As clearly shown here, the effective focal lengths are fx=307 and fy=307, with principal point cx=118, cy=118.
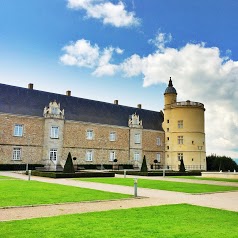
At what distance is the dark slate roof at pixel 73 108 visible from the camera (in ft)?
127

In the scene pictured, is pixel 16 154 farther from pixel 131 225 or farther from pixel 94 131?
pixel 131 225

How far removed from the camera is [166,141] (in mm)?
51750

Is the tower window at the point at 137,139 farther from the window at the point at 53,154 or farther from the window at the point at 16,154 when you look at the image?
the window at the point at 16,154

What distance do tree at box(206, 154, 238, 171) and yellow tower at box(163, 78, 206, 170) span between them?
6.84 metres

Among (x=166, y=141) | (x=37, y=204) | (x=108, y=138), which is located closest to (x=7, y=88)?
(x=108, y=138)

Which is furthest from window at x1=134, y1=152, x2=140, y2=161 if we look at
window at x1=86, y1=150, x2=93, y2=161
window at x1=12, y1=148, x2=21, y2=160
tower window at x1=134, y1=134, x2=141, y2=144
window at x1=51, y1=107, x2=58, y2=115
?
window at x1=12, y1=148, x2=21, y2=160

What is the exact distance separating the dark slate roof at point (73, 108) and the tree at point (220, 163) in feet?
39.2

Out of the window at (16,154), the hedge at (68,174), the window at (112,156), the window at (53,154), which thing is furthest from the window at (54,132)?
the hedge at (68,174)

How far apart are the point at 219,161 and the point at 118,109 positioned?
2101 cm

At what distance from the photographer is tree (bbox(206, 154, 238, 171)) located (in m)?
54.9

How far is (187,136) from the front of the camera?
48.7 meters

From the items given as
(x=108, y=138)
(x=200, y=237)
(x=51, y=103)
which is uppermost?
(x=51, y=103)

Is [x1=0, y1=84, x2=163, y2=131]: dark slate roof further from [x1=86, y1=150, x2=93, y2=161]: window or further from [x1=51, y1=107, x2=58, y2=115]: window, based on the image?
[x1=86, y1=150, x2=93, y2=161]: window

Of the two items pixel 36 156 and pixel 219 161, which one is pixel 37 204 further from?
pixel 219 161
